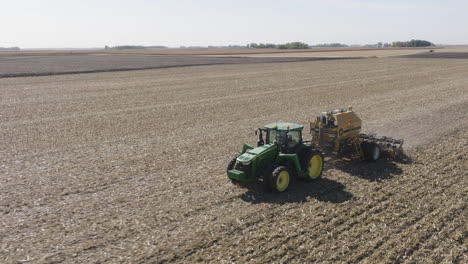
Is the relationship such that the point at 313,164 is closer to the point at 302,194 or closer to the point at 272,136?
the point at 302,194

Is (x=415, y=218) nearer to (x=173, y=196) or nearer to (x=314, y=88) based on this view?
(x=173, y=196)

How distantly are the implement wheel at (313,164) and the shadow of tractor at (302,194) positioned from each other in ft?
0.71

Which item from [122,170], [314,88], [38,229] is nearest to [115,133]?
[122,170]

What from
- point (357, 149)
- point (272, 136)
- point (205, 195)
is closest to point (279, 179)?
point (272, 136)

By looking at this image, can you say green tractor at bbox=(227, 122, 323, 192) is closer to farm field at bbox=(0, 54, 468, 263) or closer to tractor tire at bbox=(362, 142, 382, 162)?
farm field at bbox=(0, 54, 468, 263)

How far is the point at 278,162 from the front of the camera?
11.5 meters

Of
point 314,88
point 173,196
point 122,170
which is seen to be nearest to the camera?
point 173,196

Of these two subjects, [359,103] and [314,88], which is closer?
[359,103]

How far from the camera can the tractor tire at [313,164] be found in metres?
11.6

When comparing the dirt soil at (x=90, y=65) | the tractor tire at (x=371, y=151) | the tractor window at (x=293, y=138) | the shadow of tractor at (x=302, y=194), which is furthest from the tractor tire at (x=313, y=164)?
the dirt soil at (x=90, y=65)

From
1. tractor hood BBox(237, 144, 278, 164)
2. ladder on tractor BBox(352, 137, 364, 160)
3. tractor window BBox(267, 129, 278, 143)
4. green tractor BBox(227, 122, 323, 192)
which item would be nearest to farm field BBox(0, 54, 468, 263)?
ladder on tractor BBox(352, 137, 364, 160)

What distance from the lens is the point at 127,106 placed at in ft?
83.0

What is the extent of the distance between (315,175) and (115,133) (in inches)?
403

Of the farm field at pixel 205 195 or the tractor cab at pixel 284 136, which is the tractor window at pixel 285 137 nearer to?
the tractor cab at pixel 284 136
